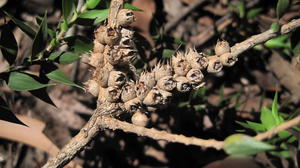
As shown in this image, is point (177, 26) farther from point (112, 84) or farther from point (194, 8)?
point (112, 84)

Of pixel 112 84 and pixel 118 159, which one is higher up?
pixel 112 84

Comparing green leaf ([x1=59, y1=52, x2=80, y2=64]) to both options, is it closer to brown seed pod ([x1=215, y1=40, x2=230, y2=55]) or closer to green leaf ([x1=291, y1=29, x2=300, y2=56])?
brown seed pod ([x1=215, y1=40, x2=230, y2=55])

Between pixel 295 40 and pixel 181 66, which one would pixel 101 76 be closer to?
pixel 181 66

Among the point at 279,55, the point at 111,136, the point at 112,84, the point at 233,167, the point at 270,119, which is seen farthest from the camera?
the point at 279,55

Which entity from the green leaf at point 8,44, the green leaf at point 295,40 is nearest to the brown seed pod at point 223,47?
the green leaf at point 295,40

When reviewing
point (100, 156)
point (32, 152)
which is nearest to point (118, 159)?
point (100, 156)

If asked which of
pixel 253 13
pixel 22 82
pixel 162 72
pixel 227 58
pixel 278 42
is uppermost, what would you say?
pixel 253 13

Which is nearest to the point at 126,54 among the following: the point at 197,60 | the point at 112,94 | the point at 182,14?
the point at 112,94

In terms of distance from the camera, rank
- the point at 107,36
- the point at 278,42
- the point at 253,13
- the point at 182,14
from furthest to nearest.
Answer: the point at 182,14, the point at 253,13, the point at 278,42, the point at 107,36
